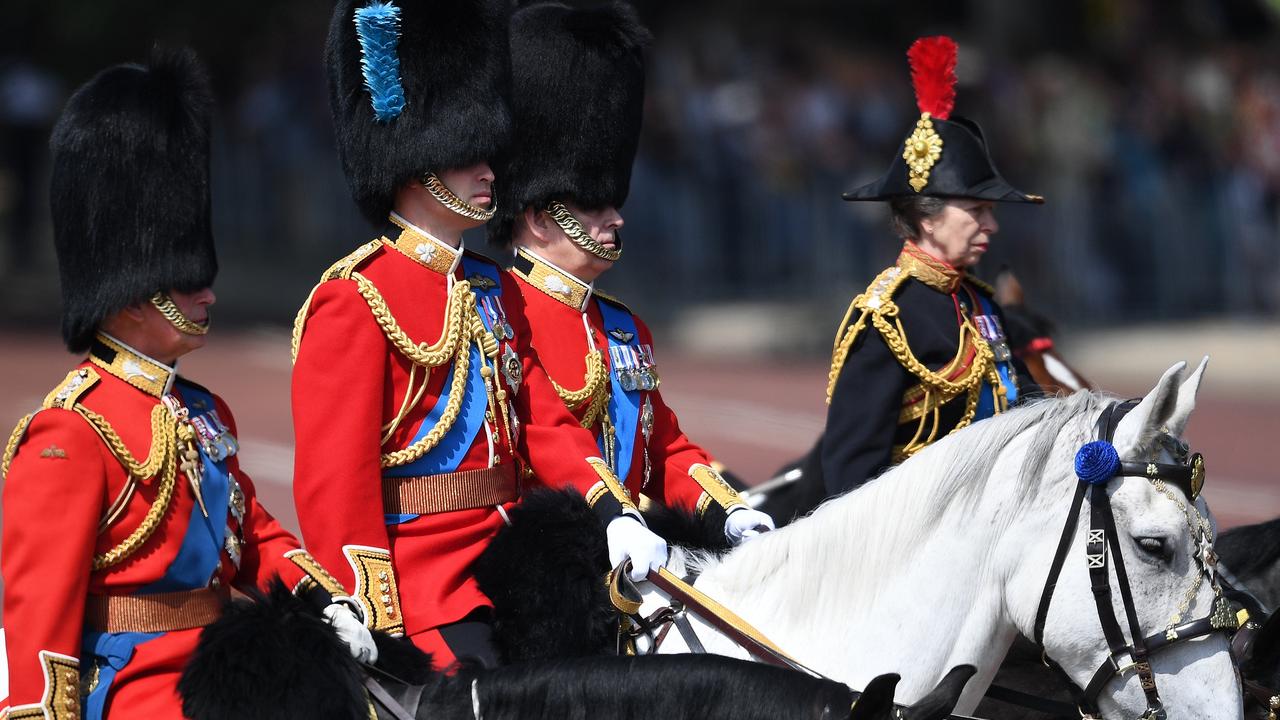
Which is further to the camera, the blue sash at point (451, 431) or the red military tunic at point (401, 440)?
the blue sash at point (451, 431)

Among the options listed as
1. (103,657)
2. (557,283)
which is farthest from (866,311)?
(103,657)

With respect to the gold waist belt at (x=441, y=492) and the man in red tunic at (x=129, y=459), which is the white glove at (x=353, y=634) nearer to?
the man in red tunic at (x=129, y=459)

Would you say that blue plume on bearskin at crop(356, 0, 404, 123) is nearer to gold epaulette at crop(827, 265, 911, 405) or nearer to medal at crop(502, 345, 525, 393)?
medal at crop(502, 345, 525, 393)

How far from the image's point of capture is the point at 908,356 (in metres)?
4.84

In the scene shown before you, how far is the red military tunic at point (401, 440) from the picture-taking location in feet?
12.0

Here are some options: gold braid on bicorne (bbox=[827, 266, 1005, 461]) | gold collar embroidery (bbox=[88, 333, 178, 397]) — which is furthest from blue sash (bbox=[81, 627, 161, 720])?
gold braid on bicorne (bbox=[827, 266, 1005, 461])

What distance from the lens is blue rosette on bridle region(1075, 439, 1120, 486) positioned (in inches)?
134

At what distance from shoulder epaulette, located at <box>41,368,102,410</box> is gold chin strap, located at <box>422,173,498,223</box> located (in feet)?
2.84

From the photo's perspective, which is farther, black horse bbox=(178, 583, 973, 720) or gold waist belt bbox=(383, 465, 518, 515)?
gold waist belt bbox=(383, 465, 518, 515)

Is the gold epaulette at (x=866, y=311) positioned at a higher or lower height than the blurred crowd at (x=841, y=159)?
higher

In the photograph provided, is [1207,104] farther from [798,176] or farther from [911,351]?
[911,351]

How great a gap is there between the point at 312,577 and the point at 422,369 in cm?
54

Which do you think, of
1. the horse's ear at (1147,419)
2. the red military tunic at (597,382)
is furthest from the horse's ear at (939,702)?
the red military tunic at (597,382)

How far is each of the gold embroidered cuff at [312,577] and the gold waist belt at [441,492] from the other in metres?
0.24
